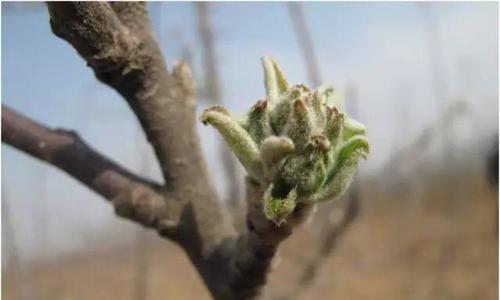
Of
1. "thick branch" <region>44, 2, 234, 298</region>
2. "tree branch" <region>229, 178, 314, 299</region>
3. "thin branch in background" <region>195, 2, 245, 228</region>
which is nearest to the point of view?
"tree branch" <region>229, 178, 314, 299</region>

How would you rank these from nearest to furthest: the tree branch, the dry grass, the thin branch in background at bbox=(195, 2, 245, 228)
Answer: the tree branch, the thin branch in background at bbox=(195, 2, 245, 228), the dry grass

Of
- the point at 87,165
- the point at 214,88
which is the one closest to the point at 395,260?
the point at 214,88

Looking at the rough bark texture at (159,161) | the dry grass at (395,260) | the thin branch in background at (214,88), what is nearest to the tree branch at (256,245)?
the rough bark texture at (159,161)

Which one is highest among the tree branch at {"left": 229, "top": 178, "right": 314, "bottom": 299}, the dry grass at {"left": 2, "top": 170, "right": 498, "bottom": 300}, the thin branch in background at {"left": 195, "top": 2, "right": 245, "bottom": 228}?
the tree branch at {"left": 229, "top": 178, "right": 314, "bottom": 299}

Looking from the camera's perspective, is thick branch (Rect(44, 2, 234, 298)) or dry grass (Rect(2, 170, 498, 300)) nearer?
thick branch (Rect(44, 2, 234, 298))

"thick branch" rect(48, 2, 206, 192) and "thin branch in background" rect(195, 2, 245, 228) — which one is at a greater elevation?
"thick branch" rect(48, 2, 206, 192)

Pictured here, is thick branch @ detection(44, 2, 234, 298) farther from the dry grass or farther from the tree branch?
the dry grass

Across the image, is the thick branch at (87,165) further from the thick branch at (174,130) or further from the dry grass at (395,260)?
the dry grass at (395,260)

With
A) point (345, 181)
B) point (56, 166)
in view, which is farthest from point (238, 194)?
point (345, 181)

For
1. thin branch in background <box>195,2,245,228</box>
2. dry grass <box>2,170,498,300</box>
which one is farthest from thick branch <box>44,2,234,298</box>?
dry grass <box>2,170,498,300</box>
